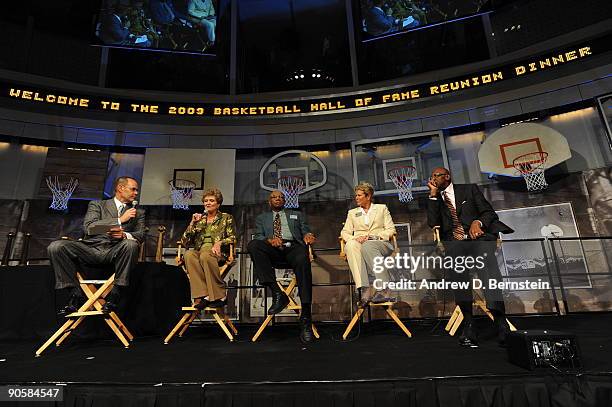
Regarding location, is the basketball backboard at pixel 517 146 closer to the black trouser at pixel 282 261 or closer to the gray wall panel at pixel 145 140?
the black trouser at pixel 282 261

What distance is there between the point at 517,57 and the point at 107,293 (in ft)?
23.9

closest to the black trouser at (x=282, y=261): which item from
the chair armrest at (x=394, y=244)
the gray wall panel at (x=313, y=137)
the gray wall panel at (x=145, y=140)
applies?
the chair armrest at (x=394, y=244)

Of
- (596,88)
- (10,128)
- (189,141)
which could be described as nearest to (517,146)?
(596,88)

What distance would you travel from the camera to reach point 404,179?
616 centimetres

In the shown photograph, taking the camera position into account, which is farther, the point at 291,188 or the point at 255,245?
the point at 291,188

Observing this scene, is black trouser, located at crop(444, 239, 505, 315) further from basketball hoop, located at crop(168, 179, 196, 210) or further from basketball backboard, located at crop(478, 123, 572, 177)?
basketball hoop, located at crop(168, 179, 196, 210)

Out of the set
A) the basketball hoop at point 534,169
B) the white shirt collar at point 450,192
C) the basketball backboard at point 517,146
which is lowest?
the white shirt collar at point 450,192

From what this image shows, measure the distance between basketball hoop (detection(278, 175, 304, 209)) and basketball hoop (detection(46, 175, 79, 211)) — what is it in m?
3.67

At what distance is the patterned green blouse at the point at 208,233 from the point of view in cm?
309

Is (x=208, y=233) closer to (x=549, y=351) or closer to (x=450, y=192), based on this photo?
(x=450, y=192)

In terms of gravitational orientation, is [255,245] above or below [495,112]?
below

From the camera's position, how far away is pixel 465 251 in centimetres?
250

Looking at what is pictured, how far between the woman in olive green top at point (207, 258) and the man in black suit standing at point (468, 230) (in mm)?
1831

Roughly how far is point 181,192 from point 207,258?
3703 millimetres
